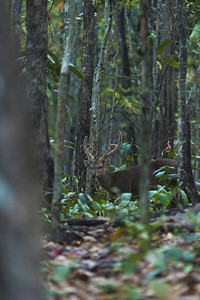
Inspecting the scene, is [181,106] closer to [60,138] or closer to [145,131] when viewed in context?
[145,131]

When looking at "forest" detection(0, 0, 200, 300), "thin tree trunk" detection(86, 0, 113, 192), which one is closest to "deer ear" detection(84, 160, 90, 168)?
"thin tree trunk" detection(86, 0, 113, 192)

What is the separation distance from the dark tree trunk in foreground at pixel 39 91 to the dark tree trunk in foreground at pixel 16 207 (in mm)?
2563

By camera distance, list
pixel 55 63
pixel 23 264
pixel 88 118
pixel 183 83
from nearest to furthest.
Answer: pixel 23 264 → pixel 183 83 → pixel 55 63 → pixel 88 118

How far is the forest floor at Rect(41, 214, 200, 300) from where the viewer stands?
3041 mm

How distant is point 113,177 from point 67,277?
25.0ft

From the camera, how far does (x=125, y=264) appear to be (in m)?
3.21

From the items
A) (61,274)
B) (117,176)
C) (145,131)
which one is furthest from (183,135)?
(117,176)

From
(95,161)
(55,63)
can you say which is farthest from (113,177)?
(55,63)

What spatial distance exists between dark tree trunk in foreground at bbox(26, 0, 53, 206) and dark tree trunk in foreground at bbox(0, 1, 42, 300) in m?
2.56

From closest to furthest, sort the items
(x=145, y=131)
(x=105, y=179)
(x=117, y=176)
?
(x=145, y=131), (x=117, y=176), (x=105, y=179)

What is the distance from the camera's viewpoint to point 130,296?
2.85 meters

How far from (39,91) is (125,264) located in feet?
8.40

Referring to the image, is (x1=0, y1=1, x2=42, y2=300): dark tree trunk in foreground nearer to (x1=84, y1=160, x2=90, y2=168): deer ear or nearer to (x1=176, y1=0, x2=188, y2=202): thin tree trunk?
(x1=176, y1=0, x2=188, y2=202): thin tree trunk

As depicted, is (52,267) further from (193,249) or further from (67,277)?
(193,249)
